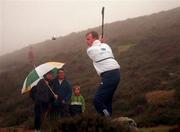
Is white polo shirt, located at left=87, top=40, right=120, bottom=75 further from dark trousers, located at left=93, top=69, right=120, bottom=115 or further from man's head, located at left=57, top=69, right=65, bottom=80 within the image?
man's head, located at left=57, top=69, right=65, bottom=80

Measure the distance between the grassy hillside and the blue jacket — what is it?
2331 mm

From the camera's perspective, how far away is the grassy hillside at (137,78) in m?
15.9

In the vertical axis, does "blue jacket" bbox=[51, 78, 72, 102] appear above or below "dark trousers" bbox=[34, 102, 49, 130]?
above

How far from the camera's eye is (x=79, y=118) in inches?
338

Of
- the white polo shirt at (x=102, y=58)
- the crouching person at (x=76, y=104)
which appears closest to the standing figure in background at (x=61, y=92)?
the crouching person at (x=76, y=104)

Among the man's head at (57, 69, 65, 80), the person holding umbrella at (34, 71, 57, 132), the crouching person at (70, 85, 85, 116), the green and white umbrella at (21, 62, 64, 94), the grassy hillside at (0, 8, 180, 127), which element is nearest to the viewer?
the man's head at (57, 69, 65, 80)

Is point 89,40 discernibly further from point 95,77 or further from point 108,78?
point 95,77

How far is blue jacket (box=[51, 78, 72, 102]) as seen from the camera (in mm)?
11602

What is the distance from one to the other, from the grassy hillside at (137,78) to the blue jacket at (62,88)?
2.33 m

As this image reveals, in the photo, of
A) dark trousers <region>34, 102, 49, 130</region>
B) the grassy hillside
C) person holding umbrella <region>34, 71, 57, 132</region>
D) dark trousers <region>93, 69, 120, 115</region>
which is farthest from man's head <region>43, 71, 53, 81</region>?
the grassy hillside

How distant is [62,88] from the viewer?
11.6m

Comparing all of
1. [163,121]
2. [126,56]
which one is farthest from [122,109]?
[126,56]

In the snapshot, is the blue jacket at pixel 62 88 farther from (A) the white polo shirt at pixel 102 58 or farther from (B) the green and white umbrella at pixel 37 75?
(A) the white polo shirt at pixel 102 58

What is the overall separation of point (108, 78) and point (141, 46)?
73.0ft
